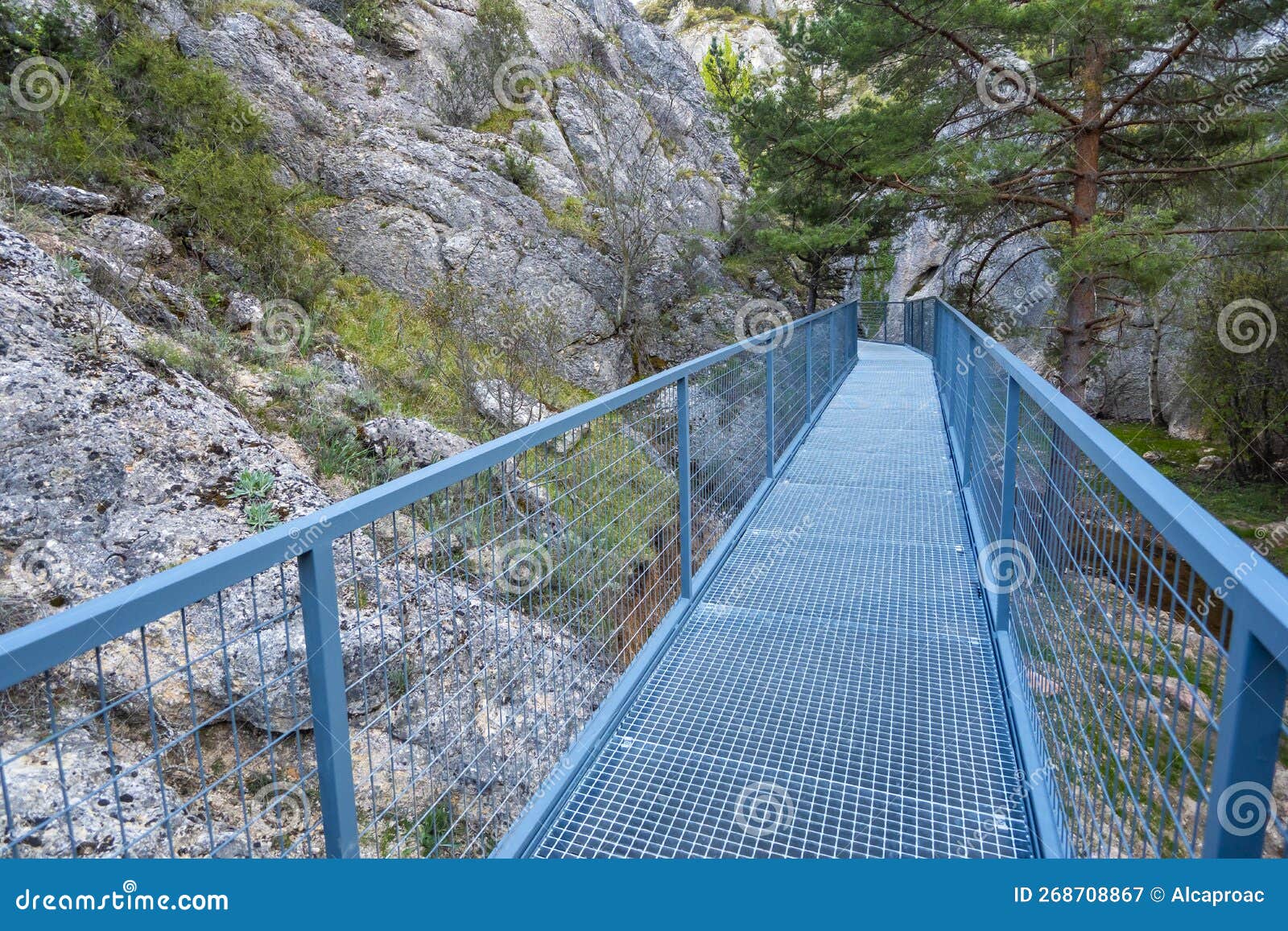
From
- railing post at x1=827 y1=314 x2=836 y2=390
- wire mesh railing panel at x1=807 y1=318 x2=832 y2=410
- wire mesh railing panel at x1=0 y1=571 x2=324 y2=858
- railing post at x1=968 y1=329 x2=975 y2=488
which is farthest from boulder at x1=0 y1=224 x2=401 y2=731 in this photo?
railing post at x1=827 y1=314 x2=836 y2=390

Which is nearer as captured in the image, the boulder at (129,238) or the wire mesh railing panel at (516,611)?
the wire mesh railing panel at (516,611)

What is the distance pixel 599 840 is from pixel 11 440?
3690mm

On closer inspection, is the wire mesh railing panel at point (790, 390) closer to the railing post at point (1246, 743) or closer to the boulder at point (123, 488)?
the boulder at point (123, 488)

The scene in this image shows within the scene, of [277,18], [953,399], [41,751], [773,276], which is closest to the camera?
[41,751]

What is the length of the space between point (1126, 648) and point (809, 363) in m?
6.20

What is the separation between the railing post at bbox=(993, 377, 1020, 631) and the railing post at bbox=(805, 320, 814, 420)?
4.27m

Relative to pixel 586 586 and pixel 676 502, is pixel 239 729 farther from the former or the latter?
pixel 676 502

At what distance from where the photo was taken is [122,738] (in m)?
3.11

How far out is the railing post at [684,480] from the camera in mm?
3656

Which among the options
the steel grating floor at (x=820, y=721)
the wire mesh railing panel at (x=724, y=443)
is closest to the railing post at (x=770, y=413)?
the wire mesh railing panel at (x=724, y=443)

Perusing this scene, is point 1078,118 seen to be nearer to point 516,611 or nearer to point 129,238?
point 516,611

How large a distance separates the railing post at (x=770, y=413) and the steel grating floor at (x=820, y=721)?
99cm

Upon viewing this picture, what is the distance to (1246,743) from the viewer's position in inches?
38.2

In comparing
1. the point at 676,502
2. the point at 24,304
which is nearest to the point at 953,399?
the point at 676,502
